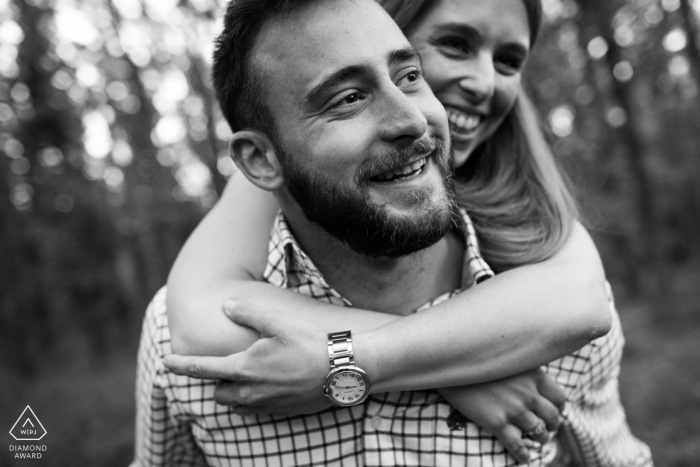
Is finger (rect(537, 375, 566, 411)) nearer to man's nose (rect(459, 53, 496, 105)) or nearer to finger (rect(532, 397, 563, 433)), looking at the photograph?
finger (rect(532, 397, 563, 433))

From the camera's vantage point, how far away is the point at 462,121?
2.18m

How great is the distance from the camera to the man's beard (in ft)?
5.55

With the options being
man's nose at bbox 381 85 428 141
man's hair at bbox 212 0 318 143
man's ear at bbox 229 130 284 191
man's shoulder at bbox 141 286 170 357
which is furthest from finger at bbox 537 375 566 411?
man's shoulder at bbox 141 286 170 357

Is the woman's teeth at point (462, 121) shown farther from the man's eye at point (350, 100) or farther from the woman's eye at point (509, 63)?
the man's eye at point (350, 100)

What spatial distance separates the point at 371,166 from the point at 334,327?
0.54 m

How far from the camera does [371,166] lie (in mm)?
1681

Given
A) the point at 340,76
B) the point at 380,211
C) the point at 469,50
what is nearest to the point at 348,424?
the point at 380,211

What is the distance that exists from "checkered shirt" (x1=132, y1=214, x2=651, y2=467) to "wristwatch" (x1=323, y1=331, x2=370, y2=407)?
273mm

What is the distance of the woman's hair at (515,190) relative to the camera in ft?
6.57

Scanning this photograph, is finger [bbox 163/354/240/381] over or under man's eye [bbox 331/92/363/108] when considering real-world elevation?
under

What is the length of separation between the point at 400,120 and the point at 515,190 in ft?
2.71

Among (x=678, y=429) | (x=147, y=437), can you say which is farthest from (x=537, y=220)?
(x=678, y=429)

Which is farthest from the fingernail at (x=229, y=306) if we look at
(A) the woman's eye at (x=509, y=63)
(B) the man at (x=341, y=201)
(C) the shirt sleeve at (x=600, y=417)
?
(A) the woman's eye at (x=509, y=63)

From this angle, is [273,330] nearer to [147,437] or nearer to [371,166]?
[371,166]
